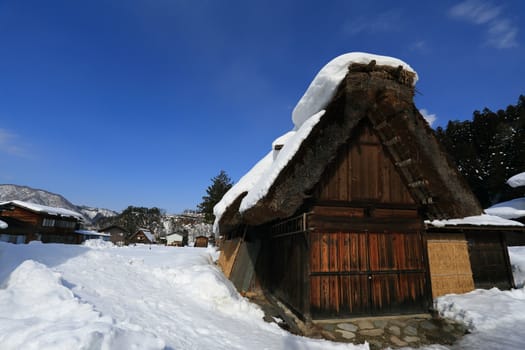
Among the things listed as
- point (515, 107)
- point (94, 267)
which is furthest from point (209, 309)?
point (515, 107)

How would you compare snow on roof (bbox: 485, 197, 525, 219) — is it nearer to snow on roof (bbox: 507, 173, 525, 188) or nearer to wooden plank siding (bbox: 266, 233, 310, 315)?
snow on roof (bbox: 507, 173, 525, 188)

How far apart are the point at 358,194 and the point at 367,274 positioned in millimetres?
1853

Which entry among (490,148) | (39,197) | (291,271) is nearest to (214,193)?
(291,271)

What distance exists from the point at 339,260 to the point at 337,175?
77.2 inches

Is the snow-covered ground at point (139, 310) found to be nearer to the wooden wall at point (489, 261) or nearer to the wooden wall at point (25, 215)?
the wooden wall at point (489, 261)

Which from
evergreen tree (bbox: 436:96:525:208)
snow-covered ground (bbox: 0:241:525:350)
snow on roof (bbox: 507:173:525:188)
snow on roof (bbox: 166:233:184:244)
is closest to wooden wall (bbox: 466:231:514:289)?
snow-covered ground (bbox: 0:241:525:350)

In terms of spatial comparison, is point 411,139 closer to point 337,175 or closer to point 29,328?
point 337,175

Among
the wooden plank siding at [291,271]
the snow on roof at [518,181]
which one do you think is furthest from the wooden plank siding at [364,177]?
the snow on roof at [518,181]

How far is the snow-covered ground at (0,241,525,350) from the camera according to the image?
320 cm

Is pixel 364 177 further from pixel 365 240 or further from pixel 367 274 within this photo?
pixel 367 274

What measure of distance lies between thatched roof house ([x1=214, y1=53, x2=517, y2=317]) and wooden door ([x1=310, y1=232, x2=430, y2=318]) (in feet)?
0.07

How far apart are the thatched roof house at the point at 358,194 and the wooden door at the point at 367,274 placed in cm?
2

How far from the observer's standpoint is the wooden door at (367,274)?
595cm

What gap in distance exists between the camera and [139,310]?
5.33 m
